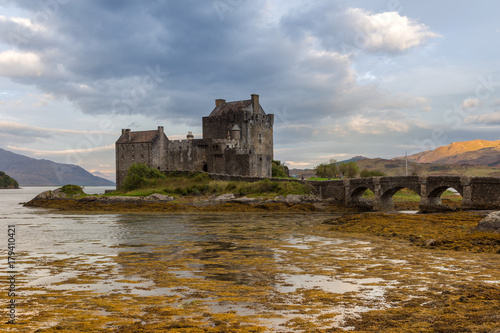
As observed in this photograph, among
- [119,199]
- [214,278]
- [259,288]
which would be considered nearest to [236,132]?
[119,199]

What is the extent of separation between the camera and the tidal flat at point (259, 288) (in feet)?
27.3

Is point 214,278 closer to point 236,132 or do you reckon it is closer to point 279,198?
point 279,198

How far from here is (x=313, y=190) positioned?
55.0m

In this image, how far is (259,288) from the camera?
37.3ft

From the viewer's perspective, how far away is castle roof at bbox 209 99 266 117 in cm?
7012

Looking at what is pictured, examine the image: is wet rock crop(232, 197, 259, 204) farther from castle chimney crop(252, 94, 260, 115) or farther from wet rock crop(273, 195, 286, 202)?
castle chimney crop(252, 94, 260, 115)

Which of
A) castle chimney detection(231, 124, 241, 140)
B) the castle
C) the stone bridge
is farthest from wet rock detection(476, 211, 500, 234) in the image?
castle chimney detection(231, 124, 241, 140)

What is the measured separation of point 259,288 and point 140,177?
5369 cm

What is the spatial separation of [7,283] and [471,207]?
39000 mm

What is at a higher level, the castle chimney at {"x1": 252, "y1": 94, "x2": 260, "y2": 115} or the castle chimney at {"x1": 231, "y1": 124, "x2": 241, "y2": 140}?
the castle chimney at {"x1": 252, "y1": 94, "x2": 260, "y2": 115}

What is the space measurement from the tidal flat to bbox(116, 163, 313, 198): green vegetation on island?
3326cm

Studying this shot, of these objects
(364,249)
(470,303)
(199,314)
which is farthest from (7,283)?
(364,249)

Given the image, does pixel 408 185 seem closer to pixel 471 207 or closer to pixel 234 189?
pixel 471 207

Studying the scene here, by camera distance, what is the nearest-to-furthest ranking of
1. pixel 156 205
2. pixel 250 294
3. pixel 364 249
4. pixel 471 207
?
pixel 250 294
pixel 364 249
pixel 471 207
pixel 156 205
